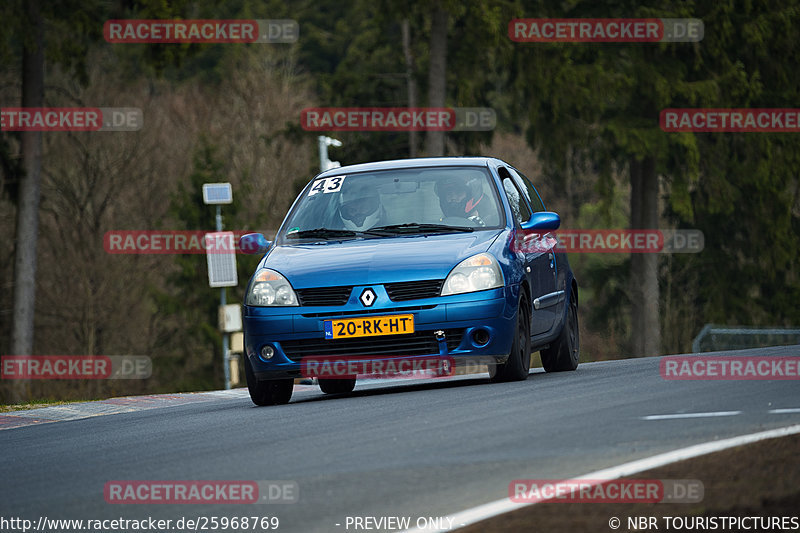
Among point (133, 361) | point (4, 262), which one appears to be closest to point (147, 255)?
point (133, 361)

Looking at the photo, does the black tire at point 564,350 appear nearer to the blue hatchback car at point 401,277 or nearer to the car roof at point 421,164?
the blue hatchback car at point 401,277

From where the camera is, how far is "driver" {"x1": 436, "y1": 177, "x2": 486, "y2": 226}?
1141 centimetres

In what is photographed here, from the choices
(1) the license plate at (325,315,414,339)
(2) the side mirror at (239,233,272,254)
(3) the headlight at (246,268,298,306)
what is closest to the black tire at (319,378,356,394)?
(2) the side mirror at (239,233,272,254)

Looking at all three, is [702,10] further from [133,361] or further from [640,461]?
[640,461]

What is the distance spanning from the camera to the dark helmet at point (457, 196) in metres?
11.4

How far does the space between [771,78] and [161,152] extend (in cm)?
2323

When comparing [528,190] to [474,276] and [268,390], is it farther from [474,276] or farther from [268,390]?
[268,390]

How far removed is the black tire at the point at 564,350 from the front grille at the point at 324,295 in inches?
123

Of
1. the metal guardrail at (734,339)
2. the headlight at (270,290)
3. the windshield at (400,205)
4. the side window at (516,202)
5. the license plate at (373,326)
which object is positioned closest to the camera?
the license plate at (373,326)

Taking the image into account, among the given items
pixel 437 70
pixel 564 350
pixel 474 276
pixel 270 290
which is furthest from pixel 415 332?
pixel 437 70

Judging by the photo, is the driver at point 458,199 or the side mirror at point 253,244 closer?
the driver at point 458,199

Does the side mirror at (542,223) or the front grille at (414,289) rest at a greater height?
the side mirror at (542,223)

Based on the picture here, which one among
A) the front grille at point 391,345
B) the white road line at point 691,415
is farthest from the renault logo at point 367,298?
the white road line at point 691,415

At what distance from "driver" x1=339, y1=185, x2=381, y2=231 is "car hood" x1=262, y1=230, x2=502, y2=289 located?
1.15ft
